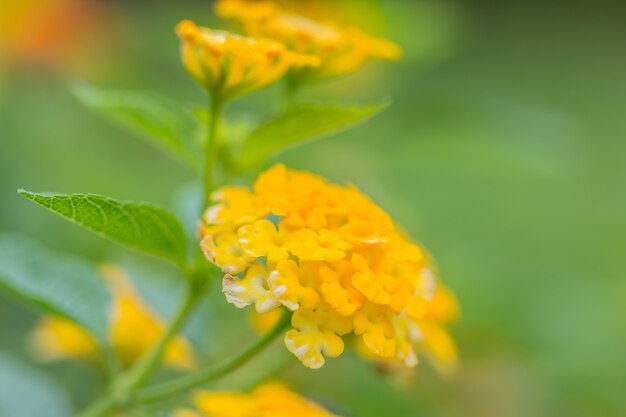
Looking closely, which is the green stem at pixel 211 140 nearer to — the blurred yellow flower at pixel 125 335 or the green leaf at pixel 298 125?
the green leaf at pixel 298 125

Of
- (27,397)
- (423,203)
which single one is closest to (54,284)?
(27,397)

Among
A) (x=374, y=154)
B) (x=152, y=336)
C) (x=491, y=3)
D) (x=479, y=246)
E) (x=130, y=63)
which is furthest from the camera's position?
(x=491, y=3)

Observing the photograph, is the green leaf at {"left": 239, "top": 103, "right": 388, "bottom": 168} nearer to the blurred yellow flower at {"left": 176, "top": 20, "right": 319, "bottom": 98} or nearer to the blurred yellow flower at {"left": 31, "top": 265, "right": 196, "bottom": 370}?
the blurred yellow flower at {"left": 176, "top": 20, "right": 319, "bottom": 98}

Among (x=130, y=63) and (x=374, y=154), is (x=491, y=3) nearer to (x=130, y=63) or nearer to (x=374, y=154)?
(x=130, y=63)

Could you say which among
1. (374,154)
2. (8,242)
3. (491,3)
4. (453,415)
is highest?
(8,242)

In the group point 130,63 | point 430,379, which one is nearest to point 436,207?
point 130,63
